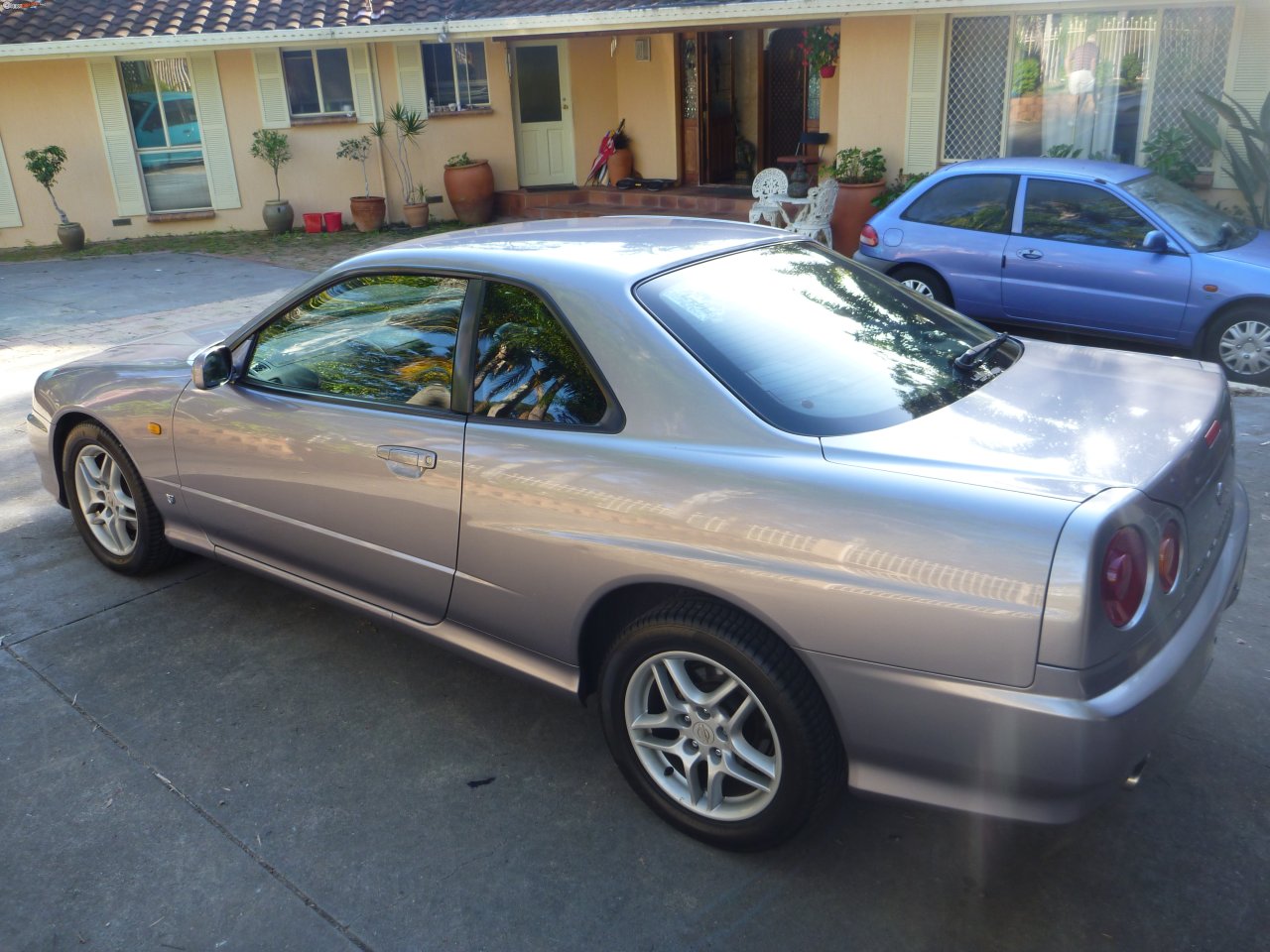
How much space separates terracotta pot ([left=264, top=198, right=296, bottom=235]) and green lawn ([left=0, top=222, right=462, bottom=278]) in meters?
0.13

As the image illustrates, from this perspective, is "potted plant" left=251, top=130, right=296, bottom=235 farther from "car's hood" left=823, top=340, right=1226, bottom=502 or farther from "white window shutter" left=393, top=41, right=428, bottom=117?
"car's hood" left=823, top=340, right=1226, bottom=502

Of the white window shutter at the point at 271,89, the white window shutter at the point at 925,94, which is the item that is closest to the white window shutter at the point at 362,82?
the white window shutter at the point at 271,89

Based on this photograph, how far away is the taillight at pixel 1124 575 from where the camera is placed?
2316 mm

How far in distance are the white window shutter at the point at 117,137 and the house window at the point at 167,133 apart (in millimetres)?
122

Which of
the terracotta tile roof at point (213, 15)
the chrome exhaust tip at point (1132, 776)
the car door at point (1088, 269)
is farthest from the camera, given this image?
the terracotta tile roof at point (213, 15)

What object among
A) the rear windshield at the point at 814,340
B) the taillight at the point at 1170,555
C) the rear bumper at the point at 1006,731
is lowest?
the rear bumper at the point at 1006,731

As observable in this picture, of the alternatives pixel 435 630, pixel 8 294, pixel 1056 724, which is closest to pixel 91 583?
pixel 435 630

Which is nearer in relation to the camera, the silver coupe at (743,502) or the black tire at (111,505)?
the silver coupe at (743,502)

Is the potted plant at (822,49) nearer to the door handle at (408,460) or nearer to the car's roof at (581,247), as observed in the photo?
the car's roof at (581,247)

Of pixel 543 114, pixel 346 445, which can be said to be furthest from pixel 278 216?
pixel 346 445

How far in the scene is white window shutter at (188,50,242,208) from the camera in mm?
15898

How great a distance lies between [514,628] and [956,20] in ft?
34.6

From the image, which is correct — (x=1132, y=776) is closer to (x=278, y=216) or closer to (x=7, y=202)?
(x=278, y=216)

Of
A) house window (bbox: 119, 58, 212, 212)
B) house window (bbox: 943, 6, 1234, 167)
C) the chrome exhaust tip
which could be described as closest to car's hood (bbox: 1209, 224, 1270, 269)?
house window (bbox: 943, 6, 1234, 167)
